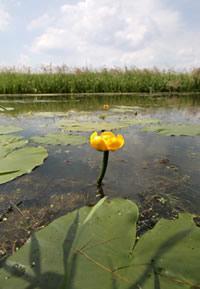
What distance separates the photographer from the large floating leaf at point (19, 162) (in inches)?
67.4

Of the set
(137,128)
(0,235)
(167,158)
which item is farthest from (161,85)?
(0,235)

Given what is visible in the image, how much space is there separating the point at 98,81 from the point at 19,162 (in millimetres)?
7860

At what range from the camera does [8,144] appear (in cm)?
229

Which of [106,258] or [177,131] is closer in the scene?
[106,258]

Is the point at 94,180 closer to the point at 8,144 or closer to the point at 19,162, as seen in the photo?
the point at 19,162

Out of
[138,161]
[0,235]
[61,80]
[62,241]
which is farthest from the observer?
[61,80]

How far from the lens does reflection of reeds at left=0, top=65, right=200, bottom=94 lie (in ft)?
29.3

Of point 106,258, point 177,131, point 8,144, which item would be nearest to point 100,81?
point 177,131

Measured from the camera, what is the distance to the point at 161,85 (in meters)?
10.1

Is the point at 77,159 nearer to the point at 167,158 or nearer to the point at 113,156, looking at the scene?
the point at 113,156

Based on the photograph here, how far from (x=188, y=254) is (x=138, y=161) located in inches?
48.2

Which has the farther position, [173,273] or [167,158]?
[167,158]

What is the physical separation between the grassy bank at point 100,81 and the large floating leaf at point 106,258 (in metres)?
8.22

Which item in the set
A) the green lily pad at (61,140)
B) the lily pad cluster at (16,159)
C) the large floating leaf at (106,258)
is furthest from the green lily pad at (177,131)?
the large floating leaf at (106,258)
